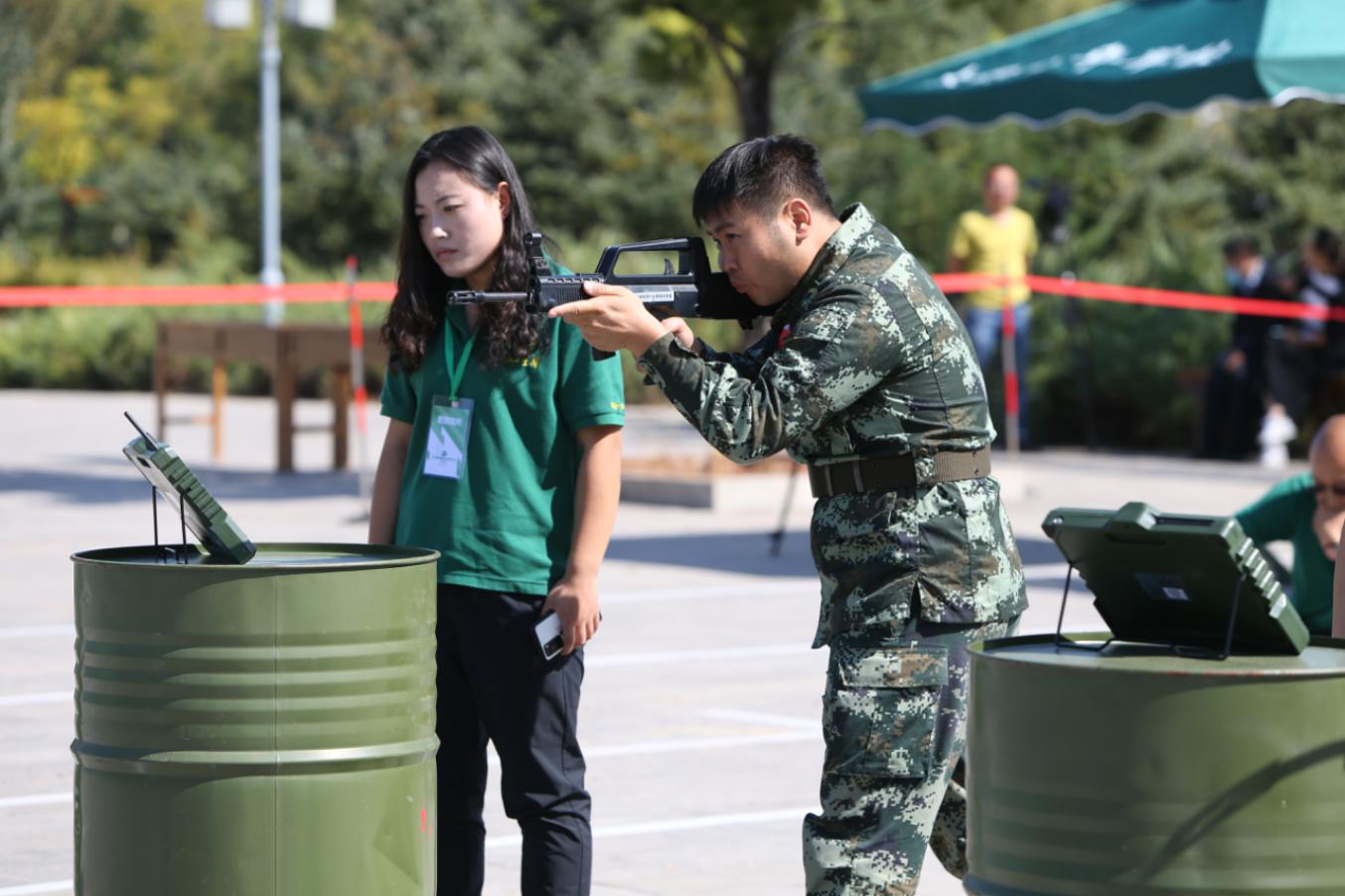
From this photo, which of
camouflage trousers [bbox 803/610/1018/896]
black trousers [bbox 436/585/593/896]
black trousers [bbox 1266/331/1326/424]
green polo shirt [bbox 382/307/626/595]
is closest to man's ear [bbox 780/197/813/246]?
green polo shirt [bbox 382/307/626/595]

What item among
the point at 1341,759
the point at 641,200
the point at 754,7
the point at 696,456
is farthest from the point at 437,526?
the point at 641,200

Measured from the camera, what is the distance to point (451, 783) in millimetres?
4652

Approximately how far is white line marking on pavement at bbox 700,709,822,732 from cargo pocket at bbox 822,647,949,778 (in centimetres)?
355

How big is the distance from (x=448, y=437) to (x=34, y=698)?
3.95 meters

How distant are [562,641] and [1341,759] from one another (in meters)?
1.74

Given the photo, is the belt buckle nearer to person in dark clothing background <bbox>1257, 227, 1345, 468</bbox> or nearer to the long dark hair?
the long dark hair

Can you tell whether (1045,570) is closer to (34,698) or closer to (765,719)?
(765,719)

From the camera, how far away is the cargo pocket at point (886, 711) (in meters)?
4.07

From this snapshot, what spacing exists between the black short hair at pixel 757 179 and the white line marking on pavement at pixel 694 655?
4902mm

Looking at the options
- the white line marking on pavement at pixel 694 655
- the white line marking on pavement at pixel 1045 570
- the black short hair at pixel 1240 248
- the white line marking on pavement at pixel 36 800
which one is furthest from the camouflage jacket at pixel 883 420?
the black short hair at pixel 1240 248

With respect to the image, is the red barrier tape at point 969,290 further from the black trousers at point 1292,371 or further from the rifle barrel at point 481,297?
the rifle barrel at point 481,297

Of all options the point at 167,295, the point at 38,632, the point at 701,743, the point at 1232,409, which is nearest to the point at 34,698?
the point at 38,632

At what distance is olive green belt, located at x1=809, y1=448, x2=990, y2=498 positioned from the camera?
4105mm

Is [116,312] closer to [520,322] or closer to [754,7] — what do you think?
[754,7]
